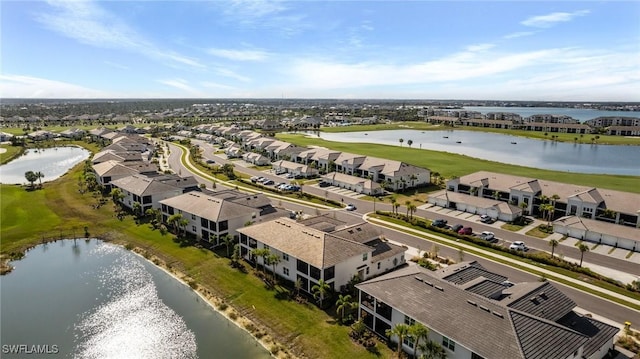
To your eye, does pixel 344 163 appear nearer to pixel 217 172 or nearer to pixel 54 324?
pixel 217 172

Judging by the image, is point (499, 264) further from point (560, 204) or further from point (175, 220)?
point (175, 220)

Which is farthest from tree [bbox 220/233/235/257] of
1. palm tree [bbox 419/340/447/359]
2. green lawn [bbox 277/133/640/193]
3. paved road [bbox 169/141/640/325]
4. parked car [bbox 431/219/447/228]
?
green lawn [bbox 277/133/640/193]

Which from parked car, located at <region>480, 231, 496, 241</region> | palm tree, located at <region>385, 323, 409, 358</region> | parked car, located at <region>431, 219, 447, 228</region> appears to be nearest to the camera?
palm tree, located at <region>385, 323, 409, 358</region>

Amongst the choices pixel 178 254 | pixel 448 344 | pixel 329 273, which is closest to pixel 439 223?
pixel 329 273

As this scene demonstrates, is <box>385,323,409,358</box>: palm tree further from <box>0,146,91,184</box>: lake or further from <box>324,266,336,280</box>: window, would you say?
<box>0,146,91,184</box>: lake

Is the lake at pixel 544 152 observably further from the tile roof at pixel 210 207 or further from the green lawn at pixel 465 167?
the tile roof at pixel 210 207

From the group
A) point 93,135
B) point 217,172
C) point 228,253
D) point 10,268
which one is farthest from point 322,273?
point 93,135
